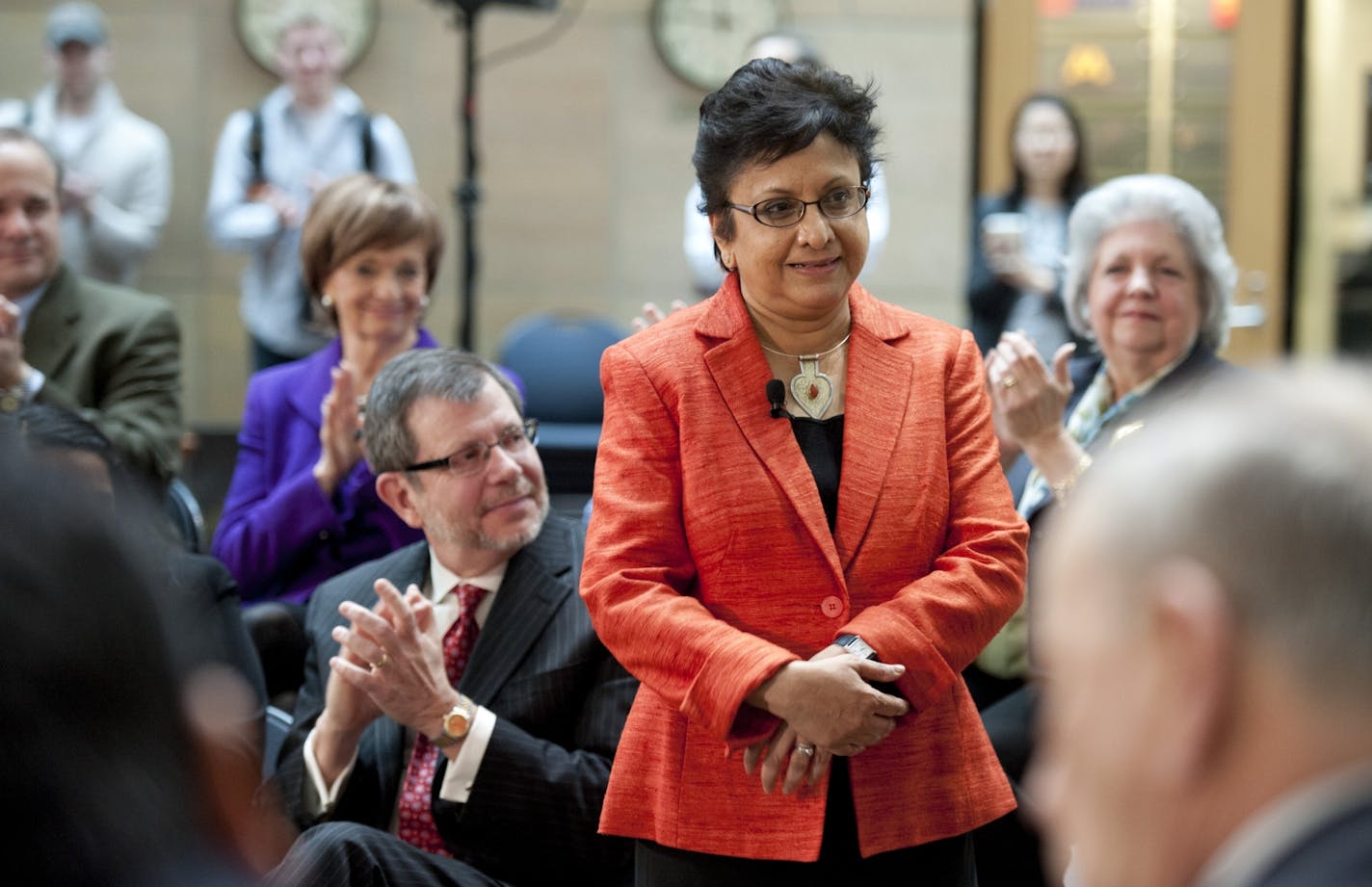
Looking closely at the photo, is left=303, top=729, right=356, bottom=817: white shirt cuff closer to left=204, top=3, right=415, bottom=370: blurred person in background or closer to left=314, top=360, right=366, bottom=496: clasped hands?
left=314, top=360, right=366, bottom=496: clasped hands

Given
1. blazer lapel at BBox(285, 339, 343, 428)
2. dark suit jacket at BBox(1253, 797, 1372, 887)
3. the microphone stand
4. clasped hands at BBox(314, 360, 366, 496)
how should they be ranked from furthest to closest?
1. the microphone stand
2. blazer lapel at BBox(285, 339, 343, 428)
3. clasped hands at BBox(314, 360, 366, 496)
4. dark suit jacket at BBox(1253, 797, 1372, 887)

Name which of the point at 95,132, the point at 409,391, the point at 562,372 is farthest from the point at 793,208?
the point at 95,132

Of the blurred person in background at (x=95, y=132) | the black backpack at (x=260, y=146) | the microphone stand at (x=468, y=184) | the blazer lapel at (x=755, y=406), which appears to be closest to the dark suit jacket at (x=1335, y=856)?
the blazer lapel at (x=755, y=406)

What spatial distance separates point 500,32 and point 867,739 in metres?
5.51

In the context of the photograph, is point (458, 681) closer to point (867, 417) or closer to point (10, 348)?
point (867, 417)

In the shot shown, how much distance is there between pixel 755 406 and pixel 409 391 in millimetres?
897

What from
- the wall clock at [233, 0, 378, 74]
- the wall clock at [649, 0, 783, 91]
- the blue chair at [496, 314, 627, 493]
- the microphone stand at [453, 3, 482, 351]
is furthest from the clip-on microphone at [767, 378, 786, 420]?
the wall clock at [233, 0, 378, 74]

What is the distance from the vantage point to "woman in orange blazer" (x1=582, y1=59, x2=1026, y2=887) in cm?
180

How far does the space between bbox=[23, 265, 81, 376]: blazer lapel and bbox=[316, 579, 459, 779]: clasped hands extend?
1.57m

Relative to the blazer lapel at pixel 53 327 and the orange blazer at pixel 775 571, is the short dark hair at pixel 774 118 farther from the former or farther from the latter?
the blazer lapel at pixel 53 327

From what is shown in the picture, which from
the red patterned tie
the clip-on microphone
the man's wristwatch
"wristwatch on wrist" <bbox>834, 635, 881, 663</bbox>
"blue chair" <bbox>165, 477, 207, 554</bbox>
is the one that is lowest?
the red patterned tie

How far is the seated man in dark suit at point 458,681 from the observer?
7.08ft

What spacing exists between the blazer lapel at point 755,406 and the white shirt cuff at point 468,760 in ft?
2.08

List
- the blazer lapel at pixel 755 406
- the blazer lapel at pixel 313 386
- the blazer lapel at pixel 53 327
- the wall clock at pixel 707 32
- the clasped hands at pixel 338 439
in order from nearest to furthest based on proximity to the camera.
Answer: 1. the blazer lapel at pixel 755 406
2. the clasped hands at pixel 338 439
3. the blazer lapel at pixel 313 386
4. the blazer lapel at pixel 53 327
5. the wall clock at pixel 707 32
